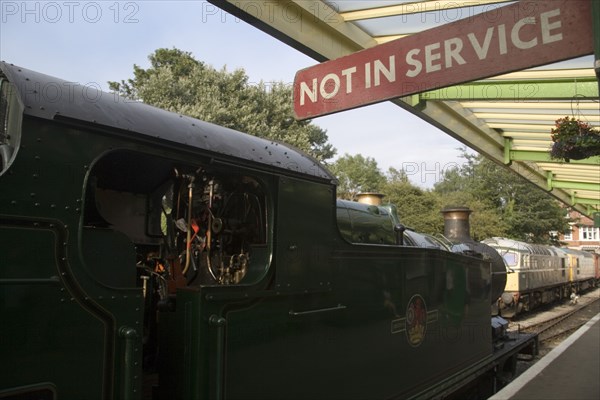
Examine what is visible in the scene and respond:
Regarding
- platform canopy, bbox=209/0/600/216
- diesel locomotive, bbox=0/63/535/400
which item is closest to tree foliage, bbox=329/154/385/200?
platform canopy, bbox=209/0/600/216

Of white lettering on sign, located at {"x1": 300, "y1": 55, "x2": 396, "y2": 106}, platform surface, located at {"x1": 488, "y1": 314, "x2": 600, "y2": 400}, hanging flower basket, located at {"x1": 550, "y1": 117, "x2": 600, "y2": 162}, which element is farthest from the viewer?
platform surface, located at {"x1": 488, "y1": 314, "x2": 600, "y2": 400}

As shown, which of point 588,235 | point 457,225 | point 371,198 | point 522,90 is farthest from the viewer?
point 588,235

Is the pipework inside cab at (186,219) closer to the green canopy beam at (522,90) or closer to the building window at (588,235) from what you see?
the green canopy beam at (522,90)

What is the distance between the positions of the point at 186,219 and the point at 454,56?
6.37 ft

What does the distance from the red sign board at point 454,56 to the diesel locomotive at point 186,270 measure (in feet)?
1.92

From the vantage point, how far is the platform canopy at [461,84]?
216 inches

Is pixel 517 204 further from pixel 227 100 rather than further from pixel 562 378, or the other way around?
pixel 562 378

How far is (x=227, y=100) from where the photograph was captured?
21.7m

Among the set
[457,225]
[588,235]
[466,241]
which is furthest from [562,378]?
[588,235]

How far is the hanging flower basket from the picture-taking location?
6.14 meters

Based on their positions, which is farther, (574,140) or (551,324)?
(551,324)

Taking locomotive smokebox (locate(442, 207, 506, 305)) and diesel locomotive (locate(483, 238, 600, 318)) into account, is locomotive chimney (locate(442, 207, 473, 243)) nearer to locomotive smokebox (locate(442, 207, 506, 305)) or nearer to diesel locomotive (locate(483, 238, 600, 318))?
locomotive smokebox (locate(442, 207, 506, 305))

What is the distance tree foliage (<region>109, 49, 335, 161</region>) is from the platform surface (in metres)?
13.7

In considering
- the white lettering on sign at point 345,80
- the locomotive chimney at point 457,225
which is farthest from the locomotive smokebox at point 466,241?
the white lettering on sign at point 345,80
